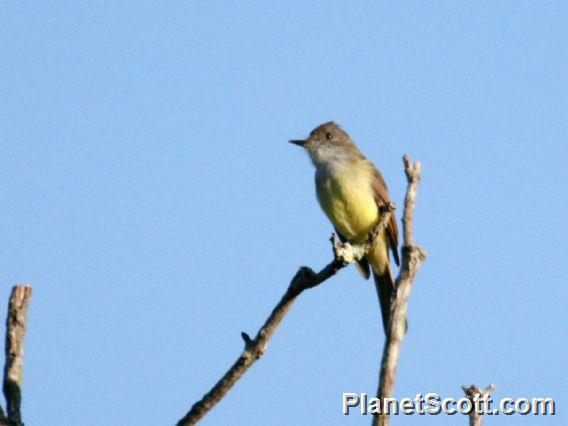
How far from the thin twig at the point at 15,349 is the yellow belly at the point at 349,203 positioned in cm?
571

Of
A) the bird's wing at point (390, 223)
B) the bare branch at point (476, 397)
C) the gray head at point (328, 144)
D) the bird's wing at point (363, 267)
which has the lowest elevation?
the bare branch at point (476, 397)

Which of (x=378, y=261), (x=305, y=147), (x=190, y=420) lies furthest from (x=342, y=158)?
(x=190, y=420)

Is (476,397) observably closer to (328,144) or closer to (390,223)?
(390,223)

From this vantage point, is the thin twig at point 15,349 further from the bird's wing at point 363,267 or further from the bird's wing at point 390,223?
the bird's wing at point 390,223

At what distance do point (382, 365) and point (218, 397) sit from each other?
0.67 m

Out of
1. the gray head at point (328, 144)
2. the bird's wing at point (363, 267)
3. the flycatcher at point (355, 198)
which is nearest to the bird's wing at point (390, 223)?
the flycatcher at point (355, 198)

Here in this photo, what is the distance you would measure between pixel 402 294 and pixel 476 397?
1.93ft

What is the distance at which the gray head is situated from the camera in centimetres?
1018

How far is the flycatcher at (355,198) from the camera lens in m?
9.39

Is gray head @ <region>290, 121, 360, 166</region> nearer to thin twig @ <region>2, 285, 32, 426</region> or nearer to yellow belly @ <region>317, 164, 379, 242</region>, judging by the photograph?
yellow belly @ <region>317, 164, 379, 242</region>

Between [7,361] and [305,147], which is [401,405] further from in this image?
[305,147]

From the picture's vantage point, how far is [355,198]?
945 centimetres

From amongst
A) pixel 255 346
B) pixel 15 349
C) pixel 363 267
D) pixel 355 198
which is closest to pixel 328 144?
pixel 355 198

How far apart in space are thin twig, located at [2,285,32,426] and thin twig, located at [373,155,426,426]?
1.46m
